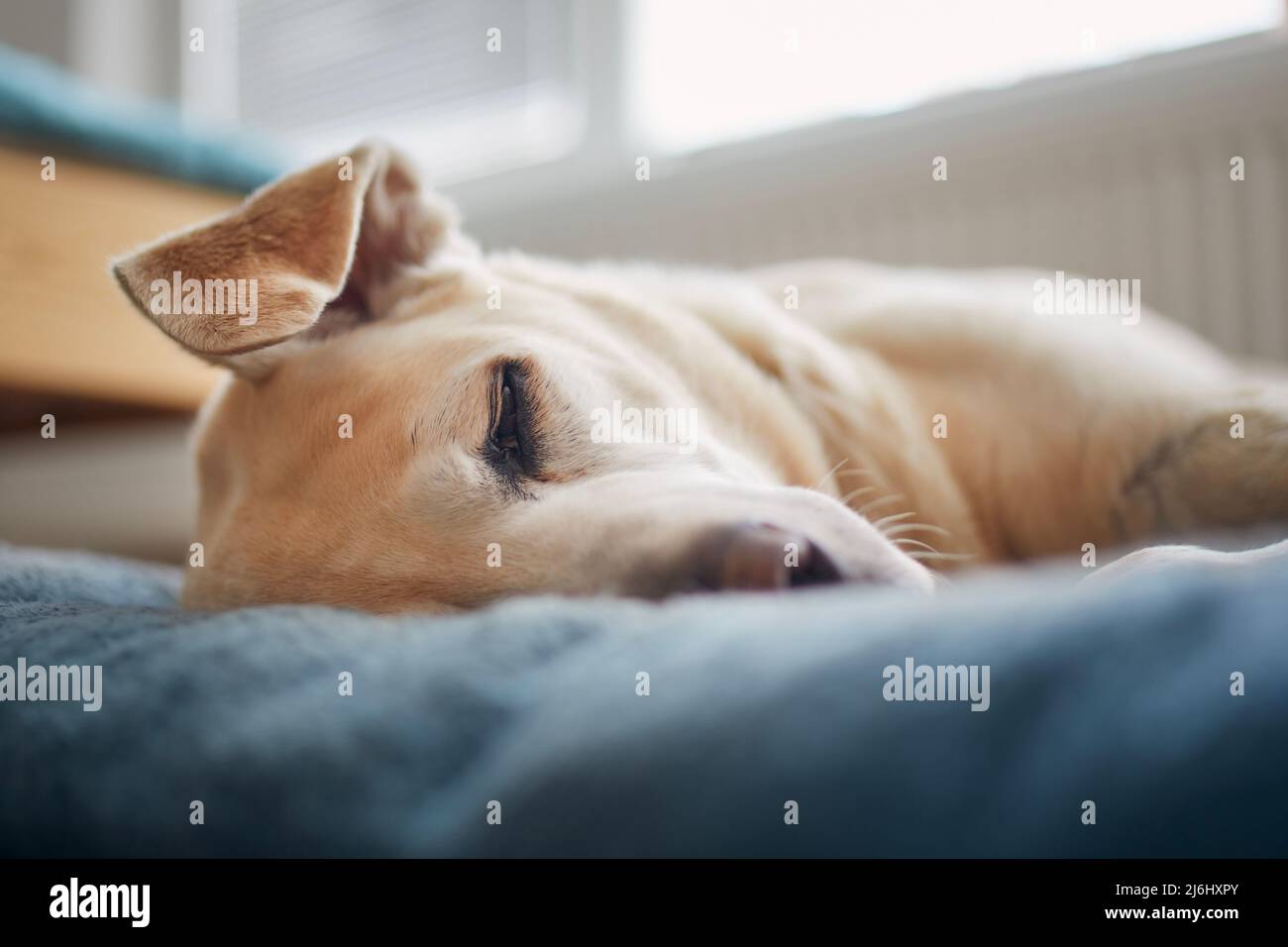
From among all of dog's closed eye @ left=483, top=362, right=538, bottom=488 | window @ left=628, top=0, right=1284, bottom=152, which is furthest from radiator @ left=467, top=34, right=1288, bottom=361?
dog's closed eye @ left=483, top=362, right=538, bottom=488

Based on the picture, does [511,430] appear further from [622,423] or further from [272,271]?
[272,271]

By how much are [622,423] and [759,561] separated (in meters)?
0.47

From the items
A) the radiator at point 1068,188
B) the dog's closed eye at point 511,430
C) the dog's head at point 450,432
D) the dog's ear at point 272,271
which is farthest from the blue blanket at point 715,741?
the radiator at point 1068,188

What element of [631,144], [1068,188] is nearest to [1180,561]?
[1068,188]

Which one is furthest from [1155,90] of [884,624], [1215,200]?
[884,624]

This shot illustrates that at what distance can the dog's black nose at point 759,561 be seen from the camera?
0.89 metres

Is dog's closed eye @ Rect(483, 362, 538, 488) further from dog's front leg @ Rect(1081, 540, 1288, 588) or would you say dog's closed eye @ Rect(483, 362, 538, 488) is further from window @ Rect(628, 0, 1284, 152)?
window @ Rect(628, 0, 1284, 152)

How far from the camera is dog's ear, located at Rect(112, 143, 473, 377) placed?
1.23m

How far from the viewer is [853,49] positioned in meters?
3.86

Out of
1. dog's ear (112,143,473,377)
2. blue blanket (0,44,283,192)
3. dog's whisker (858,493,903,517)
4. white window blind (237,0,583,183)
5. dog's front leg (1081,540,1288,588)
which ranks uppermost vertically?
white window blind (237,0,583,183)

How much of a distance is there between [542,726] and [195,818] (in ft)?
0.71

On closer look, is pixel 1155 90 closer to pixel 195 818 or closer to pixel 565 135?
pixel 565 135

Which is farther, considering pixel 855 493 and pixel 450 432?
pixel 855 493

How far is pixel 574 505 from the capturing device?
1.12 m
